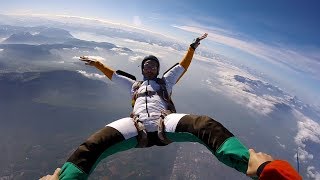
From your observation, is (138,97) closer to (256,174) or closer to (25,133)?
(256,174)

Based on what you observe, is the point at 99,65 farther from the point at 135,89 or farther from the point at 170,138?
the point at 170,138

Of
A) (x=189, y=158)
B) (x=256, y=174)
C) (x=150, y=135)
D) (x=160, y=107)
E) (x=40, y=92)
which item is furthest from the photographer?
(x=40, y=92)

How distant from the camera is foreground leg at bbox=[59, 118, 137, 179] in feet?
10.2

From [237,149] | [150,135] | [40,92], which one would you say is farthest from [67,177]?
[40,92]

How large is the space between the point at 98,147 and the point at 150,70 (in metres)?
2.39

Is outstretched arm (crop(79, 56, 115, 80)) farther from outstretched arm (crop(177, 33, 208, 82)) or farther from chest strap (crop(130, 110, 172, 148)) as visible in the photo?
chest strap (crop(130, 110, 172, 148))

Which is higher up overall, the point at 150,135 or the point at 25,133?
the point at 150,135

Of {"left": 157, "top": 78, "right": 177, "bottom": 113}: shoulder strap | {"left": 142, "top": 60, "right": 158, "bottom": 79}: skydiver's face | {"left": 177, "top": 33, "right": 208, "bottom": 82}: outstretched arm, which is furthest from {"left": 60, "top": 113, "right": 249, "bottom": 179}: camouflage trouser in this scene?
{"left": 177, "top": 33, "right": 208, "bottom": 82}: outstretched arm

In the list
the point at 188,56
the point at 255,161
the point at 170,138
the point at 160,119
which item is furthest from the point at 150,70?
the point at 255,161

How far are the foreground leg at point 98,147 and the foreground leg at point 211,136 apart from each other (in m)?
0.66

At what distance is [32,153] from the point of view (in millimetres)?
139625

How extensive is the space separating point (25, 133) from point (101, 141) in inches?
6768

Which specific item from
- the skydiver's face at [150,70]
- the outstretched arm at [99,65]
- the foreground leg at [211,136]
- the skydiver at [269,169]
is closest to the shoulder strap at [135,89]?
the skydiver's face at [150,70]

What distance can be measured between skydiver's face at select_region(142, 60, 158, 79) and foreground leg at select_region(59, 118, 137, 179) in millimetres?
1528
